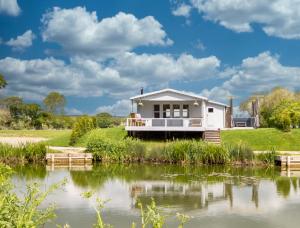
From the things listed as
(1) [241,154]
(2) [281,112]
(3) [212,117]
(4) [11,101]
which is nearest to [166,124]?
(3) [212,117]

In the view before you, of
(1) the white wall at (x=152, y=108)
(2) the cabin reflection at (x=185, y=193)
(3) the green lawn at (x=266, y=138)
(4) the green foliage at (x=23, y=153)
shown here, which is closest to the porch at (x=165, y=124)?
(3) the green lawn at (x=266, y=138)

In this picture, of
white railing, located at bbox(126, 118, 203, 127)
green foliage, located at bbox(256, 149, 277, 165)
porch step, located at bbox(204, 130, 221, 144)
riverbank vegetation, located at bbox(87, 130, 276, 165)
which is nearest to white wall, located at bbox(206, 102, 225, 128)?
porch step, located at bbox(204, 130, 221, 144)

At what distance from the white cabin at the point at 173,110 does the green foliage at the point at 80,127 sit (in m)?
4.13

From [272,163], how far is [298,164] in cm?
176

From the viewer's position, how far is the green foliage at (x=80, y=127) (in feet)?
132

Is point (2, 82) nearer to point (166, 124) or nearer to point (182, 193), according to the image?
point (166, 124)

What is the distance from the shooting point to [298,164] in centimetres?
3020

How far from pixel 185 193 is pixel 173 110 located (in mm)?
24652

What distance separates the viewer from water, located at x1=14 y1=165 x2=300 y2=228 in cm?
1452

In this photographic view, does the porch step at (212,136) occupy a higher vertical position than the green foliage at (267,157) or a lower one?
higher

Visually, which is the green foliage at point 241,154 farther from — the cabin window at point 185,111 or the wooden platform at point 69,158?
the cabin window at point 185,111

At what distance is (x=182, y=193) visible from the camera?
2009cm

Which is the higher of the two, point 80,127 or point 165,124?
point 165,124

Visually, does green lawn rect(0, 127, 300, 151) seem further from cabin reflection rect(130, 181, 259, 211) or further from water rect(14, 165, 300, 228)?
cabin reflection rect(130, 181, 259, 211)
